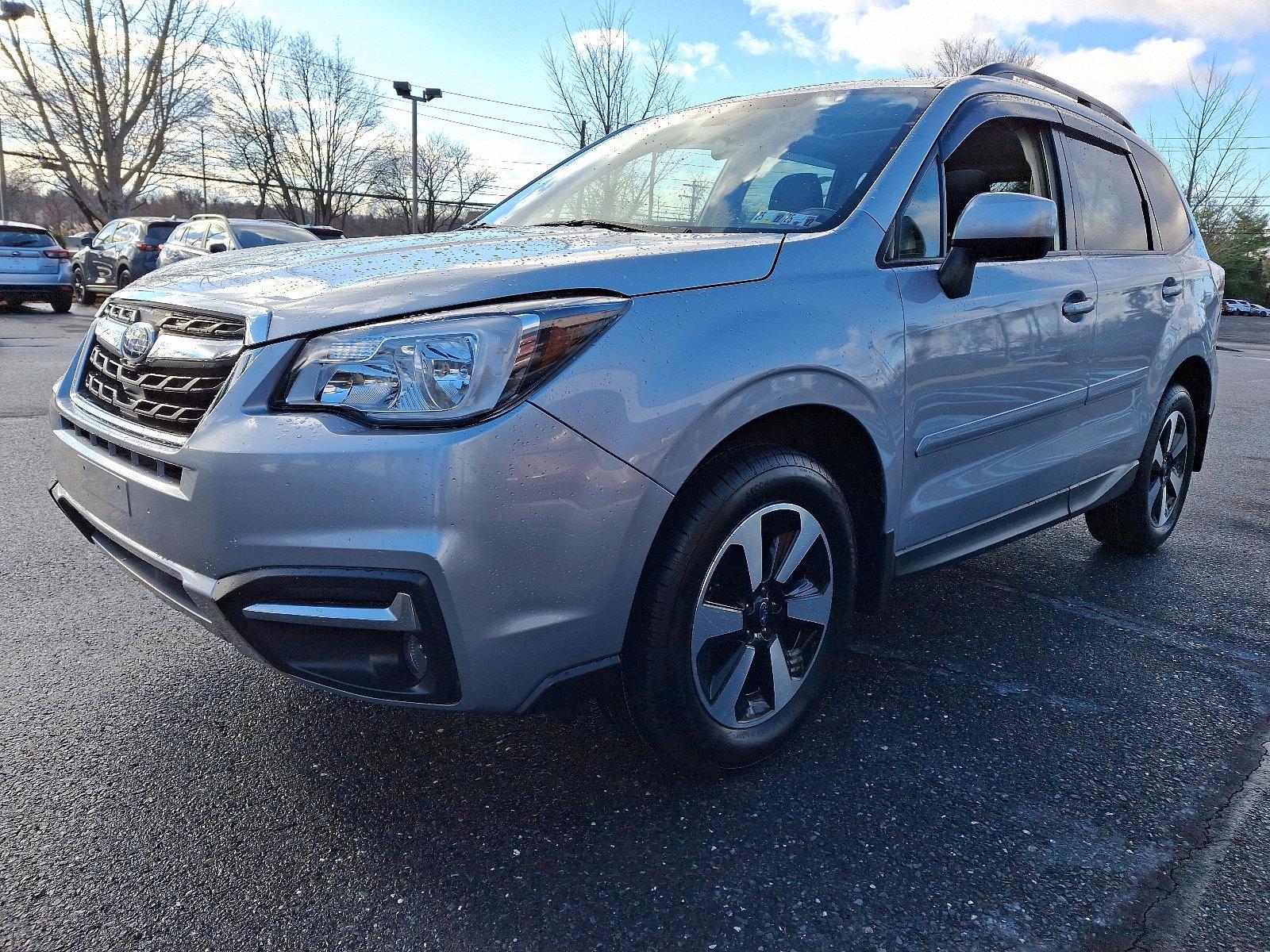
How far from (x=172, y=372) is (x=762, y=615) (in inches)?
55.4

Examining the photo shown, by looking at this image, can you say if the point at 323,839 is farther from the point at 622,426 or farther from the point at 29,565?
the point at 29,565

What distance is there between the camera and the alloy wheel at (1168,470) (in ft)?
13.7

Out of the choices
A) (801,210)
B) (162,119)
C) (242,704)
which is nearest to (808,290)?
(801,210)

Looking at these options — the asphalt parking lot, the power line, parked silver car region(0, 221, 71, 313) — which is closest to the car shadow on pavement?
the asphalt parking lot

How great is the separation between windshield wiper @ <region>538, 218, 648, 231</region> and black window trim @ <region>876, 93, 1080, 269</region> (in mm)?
697

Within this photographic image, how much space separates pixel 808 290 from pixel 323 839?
5.24 feet

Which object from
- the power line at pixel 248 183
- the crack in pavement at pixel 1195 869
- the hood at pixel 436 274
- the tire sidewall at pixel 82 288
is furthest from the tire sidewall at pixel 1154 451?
the power line at pixel 248 183

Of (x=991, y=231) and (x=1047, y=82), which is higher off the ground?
(x=1047, y=82)

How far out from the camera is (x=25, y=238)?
1652cm

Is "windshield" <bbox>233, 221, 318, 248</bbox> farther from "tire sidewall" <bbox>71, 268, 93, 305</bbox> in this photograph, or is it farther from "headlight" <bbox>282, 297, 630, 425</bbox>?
"headlight" <bbox>282, 297, 630, 425</bbox>

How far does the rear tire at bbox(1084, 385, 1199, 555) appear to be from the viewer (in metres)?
4.06

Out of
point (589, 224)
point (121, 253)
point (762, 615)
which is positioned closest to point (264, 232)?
point (121, 253)

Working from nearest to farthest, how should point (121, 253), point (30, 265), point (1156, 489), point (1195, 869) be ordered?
point (1195, 869) → point (1156, 489) → point (30, 265) → point (121, 253)

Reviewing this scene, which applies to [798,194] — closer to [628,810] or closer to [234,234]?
[628,810]
